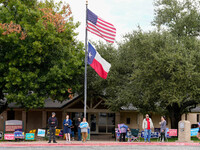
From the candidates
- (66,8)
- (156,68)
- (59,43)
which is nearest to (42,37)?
(59,43)

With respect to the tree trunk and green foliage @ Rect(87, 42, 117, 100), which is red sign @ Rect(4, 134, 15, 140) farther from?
the tree trunk

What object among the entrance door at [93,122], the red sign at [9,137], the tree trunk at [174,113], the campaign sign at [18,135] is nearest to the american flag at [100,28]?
the campaign sign at [18,135]

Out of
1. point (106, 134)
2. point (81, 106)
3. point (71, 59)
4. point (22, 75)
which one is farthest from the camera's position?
point (106, 134)

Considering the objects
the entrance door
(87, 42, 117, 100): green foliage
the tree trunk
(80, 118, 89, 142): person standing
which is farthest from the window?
(80, 118, 89, 142): person standing

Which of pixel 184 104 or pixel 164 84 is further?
pixel 184 104

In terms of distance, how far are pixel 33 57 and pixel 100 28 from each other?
602cm

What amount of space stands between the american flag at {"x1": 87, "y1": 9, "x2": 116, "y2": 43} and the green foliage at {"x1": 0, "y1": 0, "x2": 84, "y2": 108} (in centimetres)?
363

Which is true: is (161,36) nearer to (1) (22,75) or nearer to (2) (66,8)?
(2) (66,8)

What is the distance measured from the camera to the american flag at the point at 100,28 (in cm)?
2162

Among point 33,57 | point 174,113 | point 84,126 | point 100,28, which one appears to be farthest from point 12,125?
point 174,113

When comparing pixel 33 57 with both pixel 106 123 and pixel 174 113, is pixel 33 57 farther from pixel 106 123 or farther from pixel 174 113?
pixel 106 123

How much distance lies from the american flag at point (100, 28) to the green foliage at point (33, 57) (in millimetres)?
3628

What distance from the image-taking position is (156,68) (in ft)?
84.3

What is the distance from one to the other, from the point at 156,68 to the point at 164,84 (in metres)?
1.44
